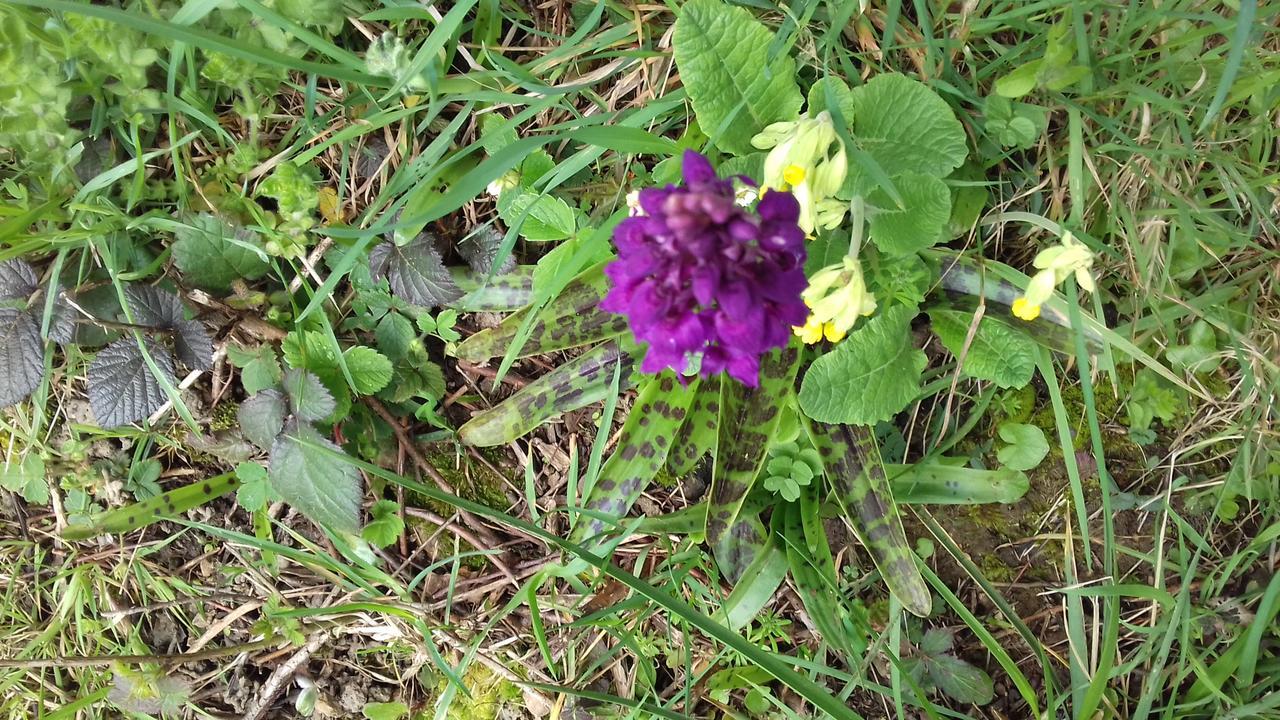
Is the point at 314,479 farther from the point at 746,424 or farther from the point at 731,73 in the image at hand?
the point at 731,73

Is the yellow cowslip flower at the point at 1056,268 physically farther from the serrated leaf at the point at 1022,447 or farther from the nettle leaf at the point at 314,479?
the nettle leaf at the point at 314,479

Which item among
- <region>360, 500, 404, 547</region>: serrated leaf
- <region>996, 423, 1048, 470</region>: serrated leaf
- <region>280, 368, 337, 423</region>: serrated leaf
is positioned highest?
<region>280, 368, 337, 423</region>: serrated leaf

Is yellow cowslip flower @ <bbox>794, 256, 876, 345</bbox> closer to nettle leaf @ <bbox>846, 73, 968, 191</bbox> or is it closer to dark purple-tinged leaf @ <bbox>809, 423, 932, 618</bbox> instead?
nettle leaf @ <bbox>846, 73, 968, 191</bbox>

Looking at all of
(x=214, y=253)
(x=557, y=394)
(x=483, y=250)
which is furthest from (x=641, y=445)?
(x=214, y=253)

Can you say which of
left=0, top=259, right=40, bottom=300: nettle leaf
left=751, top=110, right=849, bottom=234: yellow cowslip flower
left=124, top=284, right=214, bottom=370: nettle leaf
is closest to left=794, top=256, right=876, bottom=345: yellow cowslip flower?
left=751, top=110, right=849, bottom=234: yellow cowslip flower

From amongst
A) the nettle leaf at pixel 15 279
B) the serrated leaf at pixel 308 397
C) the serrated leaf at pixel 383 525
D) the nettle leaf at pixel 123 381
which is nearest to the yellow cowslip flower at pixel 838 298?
the serrated leaf at pixel 308 397

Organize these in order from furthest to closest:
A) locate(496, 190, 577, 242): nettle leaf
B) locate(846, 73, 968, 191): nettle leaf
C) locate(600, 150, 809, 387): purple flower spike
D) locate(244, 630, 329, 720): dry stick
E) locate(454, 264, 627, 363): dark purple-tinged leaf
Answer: locate(244, 630, 329, 720): dry stick
locate(454, 264, 627, 363): dark purple-tinged leaf
locate(496, 190, 577, 242): nettle leaf
locate(846, 73, 968, 191): nettle leaf
locate(600, 150, 809, 387): purple flower spike

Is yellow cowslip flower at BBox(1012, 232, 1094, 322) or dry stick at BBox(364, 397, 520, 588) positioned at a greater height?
yellow cowslip flower at BBox(1012, 232, 1094, 322)
